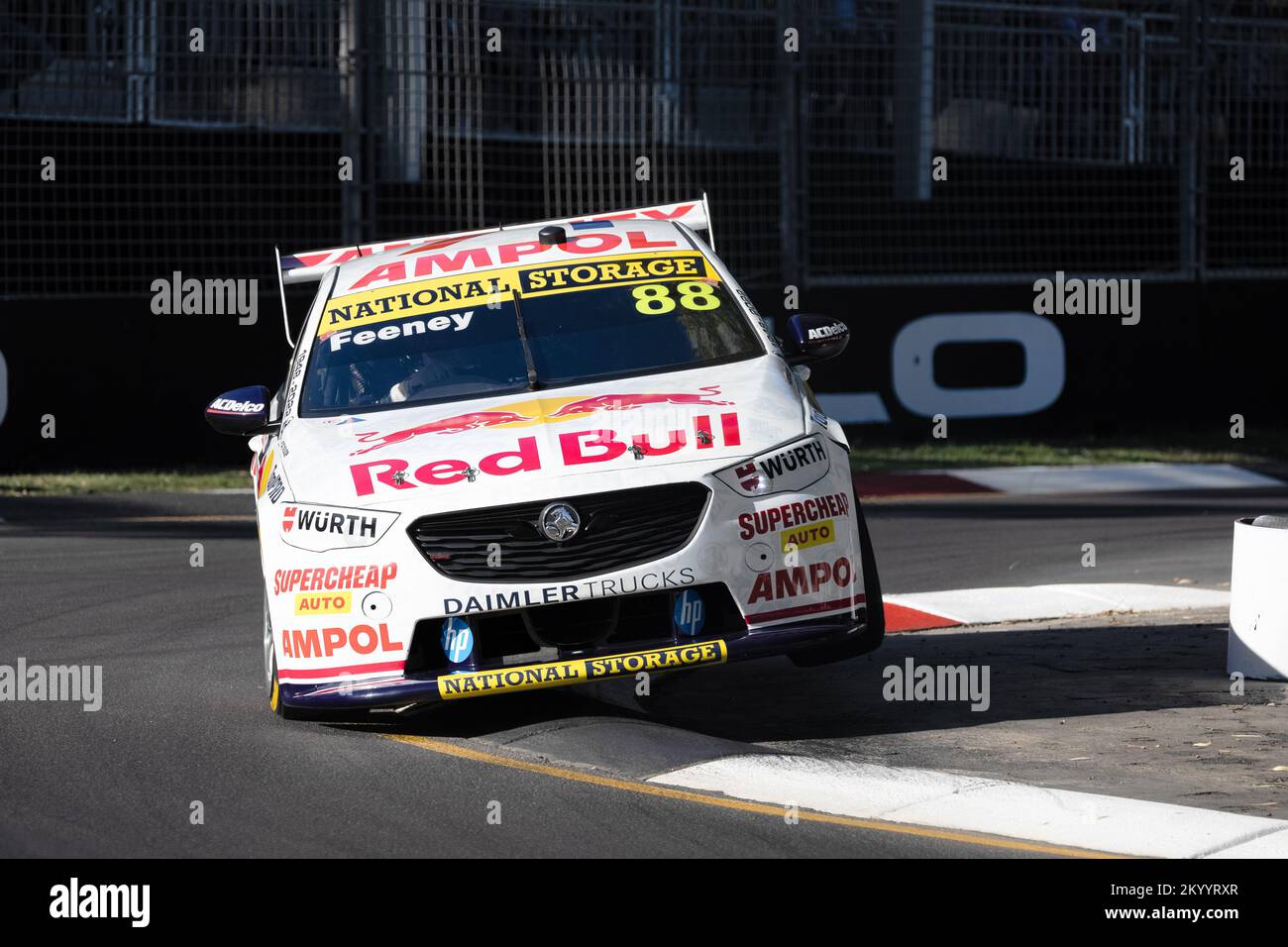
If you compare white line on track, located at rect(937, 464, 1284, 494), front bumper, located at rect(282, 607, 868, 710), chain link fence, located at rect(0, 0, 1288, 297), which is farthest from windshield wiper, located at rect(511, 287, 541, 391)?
chain link fence, located at rect(0, 0, 1288, 297)

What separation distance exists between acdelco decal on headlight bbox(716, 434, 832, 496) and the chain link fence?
9.73 meters

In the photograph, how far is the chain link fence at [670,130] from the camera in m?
15.4

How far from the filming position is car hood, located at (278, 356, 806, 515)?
6.42 m

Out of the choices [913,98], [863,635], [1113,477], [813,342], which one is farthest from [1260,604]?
[913,98]

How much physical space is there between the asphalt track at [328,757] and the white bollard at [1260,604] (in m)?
1.77

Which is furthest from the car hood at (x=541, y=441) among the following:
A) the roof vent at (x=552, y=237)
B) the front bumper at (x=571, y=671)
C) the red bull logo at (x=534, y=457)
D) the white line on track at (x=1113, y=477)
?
the white line on track at (x=1113, y=477)

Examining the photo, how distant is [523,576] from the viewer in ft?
20.9

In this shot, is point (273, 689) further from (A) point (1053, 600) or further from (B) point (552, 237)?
(A) point (1053, 600)

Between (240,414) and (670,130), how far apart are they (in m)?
9.88

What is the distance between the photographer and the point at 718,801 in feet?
19.3

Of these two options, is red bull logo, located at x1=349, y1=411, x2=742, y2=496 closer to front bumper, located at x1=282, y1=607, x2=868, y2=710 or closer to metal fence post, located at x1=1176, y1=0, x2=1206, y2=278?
front bumper, located at x1=282, y1=607, x2=868, y2=710

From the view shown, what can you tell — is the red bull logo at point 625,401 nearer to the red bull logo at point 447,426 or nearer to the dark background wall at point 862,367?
the red bull logo at point 447,426
